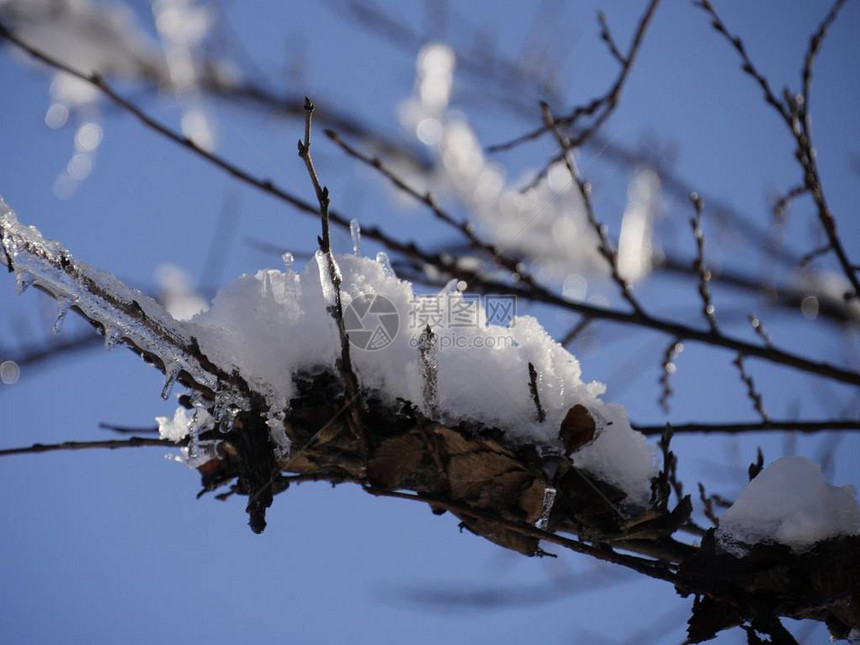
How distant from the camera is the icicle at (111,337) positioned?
68 cm

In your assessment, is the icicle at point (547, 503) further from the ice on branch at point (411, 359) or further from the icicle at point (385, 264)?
the icicle at point (385, 264)

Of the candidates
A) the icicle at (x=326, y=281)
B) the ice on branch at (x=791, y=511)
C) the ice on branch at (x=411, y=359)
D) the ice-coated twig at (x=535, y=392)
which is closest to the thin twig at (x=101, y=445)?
the ice on branch at (x=411, y=359)

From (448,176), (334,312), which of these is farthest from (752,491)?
(448,176)

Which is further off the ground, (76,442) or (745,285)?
(745,285)

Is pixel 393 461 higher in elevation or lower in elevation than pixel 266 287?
lower

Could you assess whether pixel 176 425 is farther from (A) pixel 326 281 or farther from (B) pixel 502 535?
(B) pixel 502 535

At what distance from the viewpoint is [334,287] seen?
2.22 feet

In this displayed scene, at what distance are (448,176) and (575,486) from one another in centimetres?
203

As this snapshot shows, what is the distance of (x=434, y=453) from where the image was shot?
2.52 ft

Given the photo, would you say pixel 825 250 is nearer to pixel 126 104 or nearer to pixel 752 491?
pixel 752 491

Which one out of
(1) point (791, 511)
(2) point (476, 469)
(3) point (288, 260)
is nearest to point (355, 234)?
(3) point (288, 260)

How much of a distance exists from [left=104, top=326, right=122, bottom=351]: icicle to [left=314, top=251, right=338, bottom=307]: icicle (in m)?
0.23

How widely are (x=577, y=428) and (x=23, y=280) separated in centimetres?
62

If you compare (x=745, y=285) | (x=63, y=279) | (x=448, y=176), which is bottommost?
(x=63, y=279)
